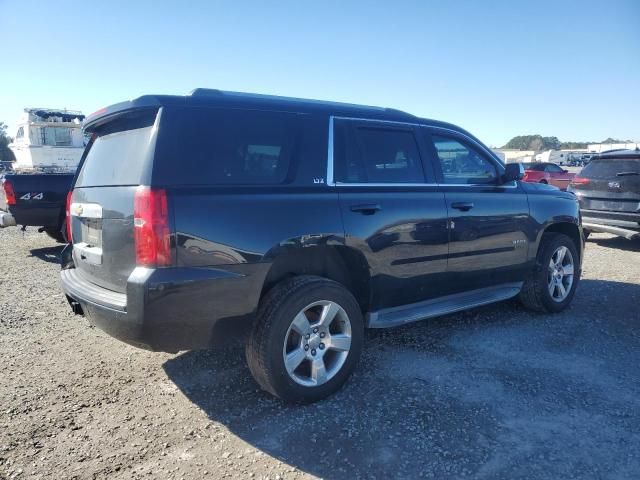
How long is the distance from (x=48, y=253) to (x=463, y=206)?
7.56 m

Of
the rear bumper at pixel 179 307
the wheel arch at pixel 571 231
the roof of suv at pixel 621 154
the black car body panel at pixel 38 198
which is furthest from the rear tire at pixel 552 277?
the black car body panel at pixel 38 198

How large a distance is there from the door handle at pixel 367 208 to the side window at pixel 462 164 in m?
0.98

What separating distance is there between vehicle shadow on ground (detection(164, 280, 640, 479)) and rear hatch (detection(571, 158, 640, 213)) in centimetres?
491

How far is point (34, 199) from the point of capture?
764 cm

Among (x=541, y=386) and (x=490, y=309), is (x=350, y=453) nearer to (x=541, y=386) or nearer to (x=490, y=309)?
(x=541, y=386)

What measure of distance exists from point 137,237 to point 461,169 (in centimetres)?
297

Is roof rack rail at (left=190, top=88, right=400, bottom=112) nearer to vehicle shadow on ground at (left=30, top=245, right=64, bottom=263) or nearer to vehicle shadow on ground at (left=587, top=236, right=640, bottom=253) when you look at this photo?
vehicle shadow on ground at (left=30, top=245, right=64, bottom=263)

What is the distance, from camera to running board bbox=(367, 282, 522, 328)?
375 centimetres

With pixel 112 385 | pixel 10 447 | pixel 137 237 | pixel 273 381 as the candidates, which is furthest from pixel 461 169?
pixel 10 447

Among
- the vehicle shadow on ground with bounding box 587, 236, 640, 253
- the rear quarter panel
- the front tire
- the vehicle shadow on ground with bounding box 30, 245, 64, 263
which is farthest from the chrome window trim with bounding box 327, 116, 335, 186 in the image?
the vehicle shadow on ground with bounding box 587, 236, 640, 253

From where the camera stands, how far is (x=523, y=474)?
2.55m

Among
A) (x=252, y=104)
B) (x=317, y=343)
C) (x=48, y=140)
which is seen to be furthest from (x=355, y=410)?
(x=48, y=140)

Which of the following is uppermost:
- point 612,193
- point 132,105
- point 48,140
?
point 48,140

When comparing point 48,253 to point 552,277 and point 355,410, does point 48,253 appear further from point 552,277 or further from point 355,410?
point 552,277
